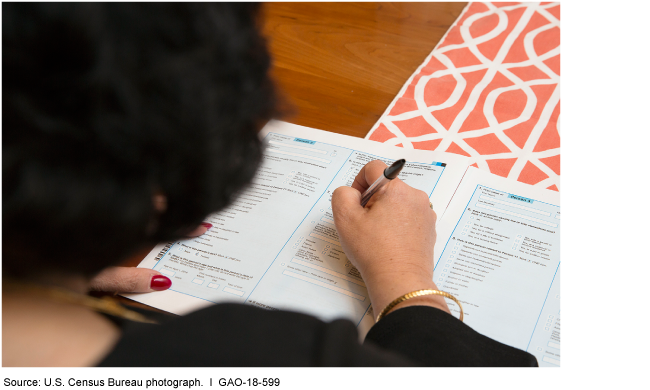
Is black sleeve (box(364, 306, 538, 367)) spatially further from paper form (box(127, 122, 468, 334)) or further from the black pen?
the black pen

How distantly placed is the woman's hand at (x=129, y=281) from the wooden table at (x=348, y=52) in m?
0.36

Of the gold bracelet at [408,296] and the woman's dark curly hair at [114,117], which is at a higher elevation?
the woman's dark curly hair at [114,117]

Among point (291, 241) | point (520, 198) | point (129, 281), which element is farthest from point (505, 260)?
point (129, 281)

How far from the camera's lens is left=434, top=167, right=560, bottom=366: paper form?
511mm

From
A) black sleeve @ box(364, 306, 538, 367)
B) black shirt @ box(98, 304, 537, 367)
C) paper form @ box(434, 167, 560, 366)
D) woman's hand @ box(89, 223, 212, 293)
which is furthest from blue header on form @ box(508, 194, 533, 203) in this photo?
woman's hand @ box(89, 223, 212, 293)

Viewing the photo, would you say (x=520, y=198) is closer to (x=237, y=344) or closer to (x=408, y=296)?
(x=408, y=296)

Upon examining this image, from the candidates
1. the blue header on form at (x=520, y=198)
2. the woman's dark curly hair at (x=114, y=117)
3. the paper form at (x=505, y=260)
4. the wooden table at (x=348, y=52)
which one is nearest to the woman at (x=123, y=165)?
the woman's dark curly hair at (x=114, y=117)

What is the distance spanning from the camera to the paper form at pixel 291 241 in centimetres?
56

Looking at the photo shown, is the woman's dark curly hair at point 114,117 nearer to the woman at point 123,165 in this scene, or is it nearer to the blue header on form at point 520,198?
the woman at point 123,165

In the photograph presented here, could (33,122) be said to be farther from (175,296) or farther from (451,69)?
(451,69)

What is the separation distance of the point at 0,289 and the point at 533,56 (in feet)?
3.08

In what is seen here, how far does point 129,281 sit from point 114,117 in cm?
40

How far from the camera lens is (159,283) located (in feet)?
1.88

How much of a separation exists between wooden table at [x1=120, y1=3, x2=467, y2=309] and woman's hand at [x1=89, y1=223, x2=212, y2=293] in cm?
36
